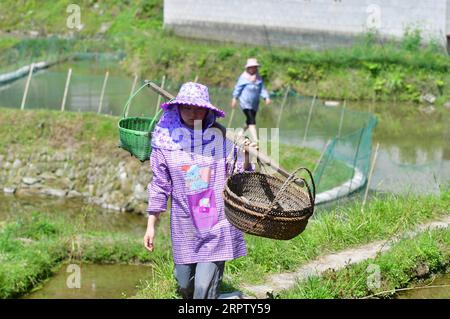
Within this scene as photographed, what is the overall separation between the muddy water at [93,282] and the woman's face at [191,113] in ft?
16.9

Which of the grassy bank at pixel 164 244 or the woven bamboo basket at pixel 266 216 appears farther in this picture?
the grassy bank at pixel 164 244

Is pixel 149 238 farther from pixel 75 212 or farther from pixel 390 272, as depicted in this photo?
pixel 75 212

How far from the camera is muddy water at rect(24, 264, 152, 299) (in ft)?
33.4

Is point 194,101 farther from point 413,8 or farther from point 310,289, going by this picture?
point 413,8

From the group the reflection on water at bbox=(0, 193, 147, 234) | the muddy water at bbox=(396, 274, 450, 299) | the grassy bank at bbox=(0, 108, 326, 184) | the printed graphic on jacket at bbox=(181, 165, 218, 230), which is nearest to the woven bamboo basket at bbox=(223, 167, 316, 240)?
the printed graphic on jacket at bbox=(181, 165, 218, 230)

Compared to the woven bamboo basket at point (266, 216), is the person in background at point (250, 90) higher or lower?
lower

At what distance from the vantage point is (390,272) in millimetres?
6098

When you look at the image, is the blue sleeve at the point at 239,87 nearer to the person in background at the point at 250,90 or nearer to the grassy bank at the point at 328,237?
the person in background at the point at 250,90

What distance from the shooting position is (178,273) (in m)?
5.30

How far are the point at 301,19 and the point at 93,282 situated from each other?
14506 mm

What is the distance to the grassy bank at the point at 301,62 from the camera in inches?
803

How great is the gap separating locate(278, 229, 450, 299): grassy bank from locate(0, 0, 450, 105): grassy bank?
45.7 feet

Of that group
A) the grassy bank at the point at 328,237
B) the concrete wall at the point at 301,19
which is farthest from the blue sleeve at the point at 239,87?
the concrete wall at the point at 301,19
